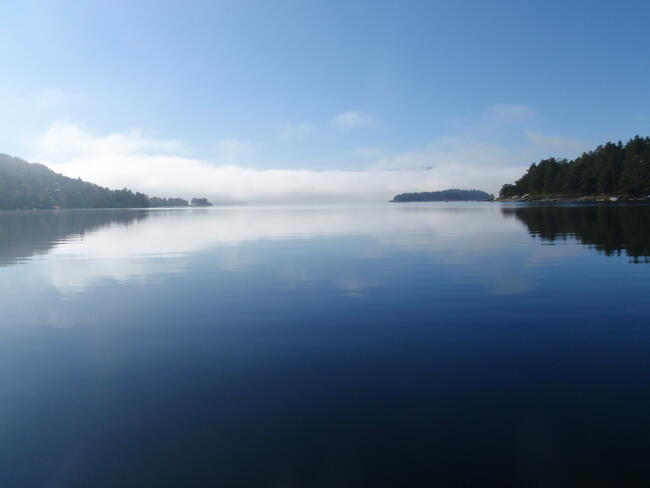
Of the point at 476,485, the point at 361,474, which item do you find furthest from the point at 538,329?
A: the point at 361,474

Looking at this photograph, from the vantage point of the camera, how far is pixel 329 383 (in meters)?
9.21

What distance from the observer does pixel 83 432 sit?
7.51m

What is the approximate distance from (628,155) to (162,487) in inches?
9348

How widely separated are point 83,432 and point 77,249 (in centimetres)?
3427

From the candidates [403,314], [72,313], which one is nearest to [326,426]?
[403,314]

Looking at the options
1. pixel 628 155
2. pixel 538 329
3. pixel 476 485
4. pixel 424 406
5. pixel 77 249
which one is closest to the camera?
pixel 476 485

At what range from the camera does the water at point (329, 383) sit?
6.47 meters

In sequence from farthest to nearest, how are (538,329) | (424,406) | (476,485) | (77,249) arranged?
(77,249), (538,329), (424,406), (476,485)

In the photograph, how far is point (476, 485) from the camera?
5984mm

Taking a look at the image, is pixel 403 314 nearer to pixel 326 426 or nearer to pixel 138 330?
pixel 326 426

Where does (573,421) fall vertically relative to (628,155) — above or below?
below

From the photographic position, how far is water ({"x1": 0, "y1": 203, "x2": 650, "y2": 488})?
647 centimetres

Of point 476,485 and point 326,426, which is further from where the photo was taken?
point 326,426

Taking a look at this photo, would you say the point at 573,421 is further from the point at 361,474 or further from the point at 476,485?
the point at 361,474
